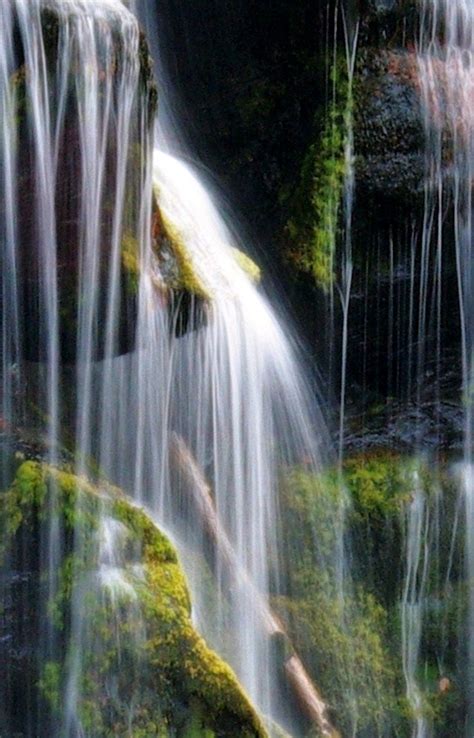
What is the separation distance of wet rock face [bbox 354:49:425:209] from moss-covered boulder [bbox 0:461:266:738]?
12.7 feet

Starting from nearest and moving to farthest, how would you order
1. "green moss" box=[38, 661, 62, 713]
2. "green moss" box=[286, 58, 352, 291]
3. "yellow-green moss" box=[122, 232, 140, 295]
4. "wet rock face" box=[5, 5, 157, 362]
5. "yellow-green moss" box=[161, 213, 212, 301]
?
"green moss" box=[38, 661, 62, 713] → "wet rock face" box=[5, 5, 157, 362] → "yellow-green moss" box=[122, 232, 140, 295] → "yellow-green moss" box=[161, 213, 212, 301] → "green moss" box=[286, 58, 352, 291]

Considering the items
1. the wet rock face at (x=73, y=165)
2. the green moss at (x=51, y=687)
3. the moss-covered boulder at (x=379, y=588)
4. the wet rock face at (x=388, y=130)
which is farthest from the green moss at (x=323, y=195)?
the green moss at (x=51, y=687)

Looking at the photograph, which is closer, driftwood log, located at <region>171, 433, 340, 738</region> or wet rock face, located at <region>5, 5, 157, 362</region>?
wet rock face, located at <region>5, 5, 157, 362</region>

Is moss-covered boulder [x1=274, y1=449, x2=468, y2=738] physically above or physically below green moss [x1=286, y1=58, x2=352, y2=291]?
below

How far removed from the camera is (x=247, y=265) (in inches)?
342


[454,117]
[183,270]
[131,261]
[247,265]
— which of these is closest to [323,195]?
[247,265]

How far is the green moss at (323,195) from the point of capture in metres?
9.24

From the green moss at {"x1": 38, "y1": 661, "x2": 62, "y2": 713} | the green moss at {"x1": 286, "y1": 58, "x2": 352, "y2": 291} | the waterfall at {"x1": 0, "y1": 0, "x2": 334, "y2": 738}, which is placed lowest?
the green moss at {"x1": 38, "y1": 661, "x2": 62, "y2": 713}

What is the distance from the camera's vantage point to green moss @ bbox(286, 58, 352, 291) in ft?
30.3

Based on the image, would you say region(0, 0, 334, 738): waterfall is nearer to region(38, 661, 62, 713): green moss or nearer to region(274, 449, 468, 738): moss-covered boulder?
region(38, 661, 62, 713): green moss

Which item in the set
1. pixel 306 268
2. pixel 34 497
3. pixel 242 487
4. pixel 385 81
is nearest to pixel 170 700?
pixel 34 497

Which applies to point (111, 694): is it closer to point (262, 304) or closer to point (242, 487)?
point (242, 487)

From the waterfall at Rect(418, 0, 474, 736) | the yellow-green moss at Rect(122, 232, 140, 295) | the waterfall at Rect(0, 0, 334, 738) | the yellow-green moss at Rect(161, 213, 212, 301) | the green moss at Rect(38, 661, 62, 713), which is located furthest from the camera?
the waterfall at Rect(418, 0, 474, 736)

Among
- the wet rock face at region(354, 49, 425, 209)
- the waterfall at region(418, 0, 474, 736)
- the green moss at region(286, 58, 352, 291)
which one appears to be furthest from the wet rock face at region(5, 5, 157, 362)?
the waterfall at region(418, 0, 474, 736)
